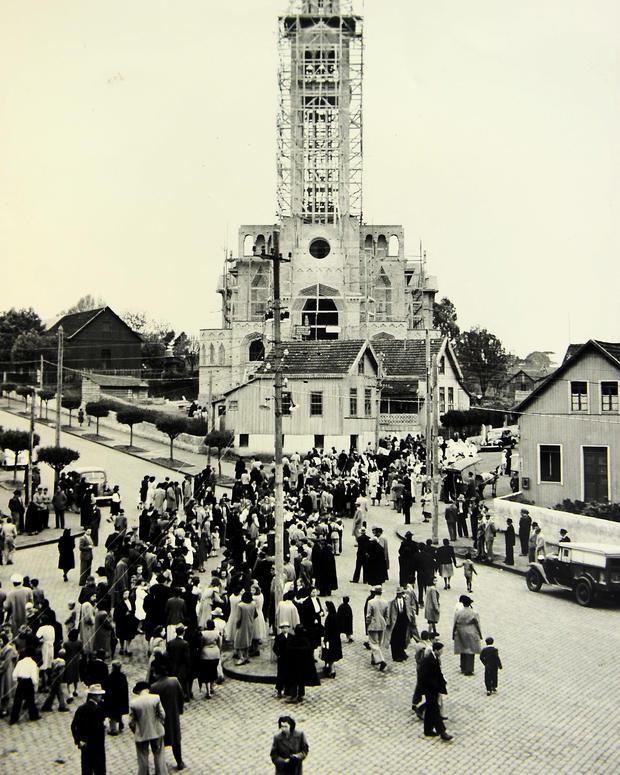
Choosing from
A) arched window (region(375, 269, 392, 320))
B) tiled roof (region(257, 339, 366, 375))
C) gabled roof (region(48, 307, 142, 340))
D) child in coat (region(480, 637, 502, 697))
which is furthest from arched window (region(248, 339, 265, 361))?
child in coat (region(480, 637, 502, 697))

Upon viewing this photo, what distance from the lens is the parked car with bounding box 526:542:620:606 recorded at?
1967 cm

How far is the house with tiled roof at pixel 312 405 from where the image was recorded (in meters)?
46.5

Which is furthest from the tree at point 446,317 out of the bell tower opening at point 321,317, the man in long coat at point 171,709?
the man in long coat at point 171,709

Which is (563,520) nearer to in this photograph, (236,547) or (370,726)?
(236,547)

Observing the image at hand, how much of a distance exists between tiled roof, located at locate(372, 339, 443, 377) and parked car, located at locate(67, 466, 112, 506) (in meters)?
29.7

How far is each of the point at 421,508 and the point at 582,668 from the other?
58.2 ft

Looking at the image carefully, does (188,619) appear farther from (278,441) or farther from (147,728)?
(278,441)

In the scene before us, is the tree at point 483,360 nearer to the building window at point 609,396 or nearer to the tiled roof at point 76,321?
the tiled roof at point 76,321

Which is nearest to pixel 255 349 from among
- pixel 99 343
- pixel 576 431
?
pixel 99 343

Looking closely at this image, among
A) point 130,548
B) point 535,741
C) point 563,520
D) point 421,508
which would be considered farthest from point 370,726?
point 421,508

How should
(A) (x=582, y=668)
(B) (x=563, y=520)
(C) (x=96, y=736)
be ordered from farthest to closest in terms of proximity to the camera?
1. (B) (x=563, y=520)
2. (A) (x=582, y=668)
3. (C) (x=96, y=736)

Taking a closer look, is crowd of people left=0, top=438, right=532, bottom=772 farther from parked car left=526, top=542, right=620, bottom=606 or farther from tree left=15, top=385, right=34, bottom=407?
tree left=15, top=385, right=34, bottom=407

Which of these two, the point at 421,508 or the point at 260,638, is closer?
the point at 260,638

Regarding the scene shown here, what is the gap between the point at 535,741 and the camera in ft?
40.1
